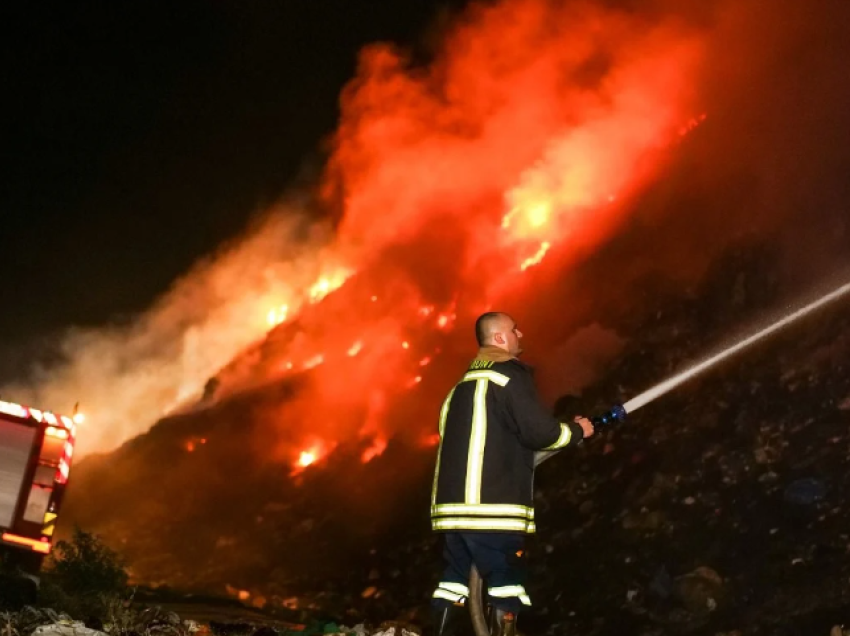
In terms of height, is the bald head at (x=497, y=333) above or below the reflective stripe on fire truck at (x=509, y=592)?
above

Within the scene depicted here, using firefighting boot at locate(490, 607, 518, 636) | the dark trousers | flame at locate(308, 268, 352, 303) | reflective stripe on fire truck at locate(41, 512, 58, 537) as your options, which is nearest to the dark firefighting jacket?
the dark trousers

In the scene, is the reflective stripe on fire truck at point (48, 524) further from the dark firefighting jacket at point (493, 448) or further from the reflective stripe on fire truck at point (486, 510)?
the reflective stripe on fire truck at point (486, 510)

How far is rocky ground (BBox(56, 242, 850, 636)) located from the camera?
5.40 meters

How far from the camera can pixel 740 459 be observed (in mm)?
6961

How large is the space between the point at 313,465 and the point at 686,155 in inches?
332

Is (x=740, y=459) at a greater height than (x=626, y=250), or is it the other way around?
(x=626, y=250)

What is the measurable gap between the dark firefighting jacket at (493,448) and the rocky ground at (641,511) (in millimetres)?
2116

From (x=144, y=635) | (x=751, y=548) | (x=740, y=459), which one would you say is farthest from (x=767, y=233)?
(x=144, y=635)

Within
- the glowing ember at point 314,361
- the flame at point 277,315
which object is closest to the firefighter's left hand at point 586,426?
the glowing ember at point 314,361

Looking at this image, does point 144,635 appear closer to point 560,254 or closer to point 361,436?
point 361,436

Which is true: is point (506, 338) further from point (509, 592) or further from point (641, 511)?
point (641, 511)

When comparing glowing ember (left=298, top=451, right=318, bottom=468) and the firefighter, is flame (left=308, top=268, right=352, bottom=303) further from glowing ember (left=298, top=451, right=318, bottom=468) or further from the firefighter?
the firefighter

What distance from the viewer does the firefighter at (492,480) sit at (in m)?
3.73

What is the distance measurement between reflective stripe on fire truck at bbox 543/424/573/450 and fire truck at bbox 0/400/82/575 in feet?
17.6
